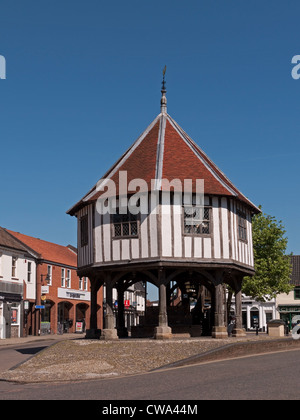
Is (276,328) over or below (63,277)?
below

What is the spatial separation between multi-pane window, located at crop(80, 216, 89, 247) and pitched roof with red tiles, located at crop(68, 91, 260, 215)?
2.16ft

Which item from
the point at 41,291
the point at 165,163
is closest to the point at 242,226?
the point at 165,163

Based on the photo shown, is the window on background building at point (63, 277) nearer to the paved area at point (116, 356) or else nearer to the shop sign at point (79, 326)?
the shop sign at point (79, 326)

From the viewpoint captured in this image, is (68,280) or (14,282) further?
(68,280)

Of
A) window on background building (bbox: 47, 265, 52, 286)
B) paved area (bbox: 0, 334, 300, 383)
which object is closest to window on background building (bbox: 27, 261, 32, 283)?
window on background building (bbox: 47, 265, 52, 286)

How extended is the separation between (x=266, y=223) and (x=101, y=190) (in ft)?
73.6

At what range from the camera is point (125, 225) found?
918 inches

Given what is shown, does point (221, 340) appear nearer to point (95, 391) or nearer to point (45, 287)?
point (95, 391)

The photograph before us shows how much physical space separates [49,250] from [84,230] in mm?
28724

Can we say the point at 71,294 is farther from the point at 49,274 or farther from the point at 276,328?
the point at 276,328

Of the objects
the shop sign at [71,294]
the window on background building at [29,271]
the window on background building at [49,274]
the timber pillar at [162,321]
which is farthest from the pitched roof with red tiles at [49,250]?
the timber pillar at [162,321]

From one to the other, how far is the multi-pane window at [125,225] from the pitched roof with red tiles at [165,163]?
116cm

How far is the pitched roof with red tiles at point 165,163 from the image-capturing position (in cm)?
2359
